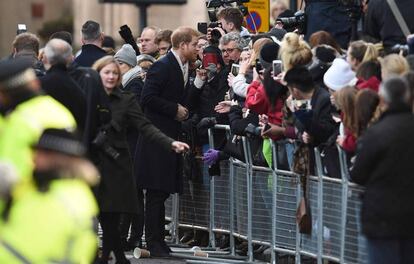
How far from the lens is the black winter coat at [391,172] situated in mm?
10906

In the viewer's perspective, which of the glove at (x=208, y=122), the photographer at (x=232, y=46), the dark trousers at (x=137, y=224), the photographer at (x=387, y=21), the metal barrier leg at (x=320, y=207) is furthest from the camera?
the dark trousers at (x=137, y=224)

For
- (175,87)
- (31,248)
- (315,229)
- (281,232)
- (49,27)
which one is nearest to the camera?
(31,248)

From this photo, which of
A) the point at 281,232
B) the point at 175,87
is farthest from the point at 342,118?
the point at 175,87

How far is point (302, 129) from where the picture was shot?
13227 millimetres

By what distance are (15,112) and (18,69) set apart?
→ 0.25 meters

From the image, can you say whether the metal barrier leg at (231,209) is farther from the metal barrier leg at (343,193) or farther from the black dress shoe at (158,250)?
the metal barrier leg at (343,193)

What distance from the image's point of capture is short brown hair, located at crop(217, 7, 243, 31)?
16.5 meters

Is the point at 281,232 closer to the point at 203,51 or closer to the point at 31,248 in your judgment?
the point at 203,51

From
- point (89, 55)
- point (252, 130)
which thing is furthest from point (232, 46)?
point (252, 130)

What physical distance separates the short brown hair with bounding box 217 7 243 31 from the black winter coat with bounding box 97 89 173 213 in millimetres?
2489

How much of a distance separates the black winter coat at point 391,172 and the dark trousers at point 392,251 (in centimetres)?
6

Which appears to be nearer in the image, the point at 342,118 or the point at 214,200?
the point at 342,118

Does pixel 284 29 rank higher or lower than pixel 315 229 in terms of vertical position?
higher

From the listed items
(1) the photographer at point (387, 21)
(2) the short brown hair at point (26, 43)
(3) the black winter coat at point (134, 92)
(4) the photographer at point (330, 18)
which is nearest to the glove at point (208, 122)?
(3) the black winter coat at point (134, 92)
